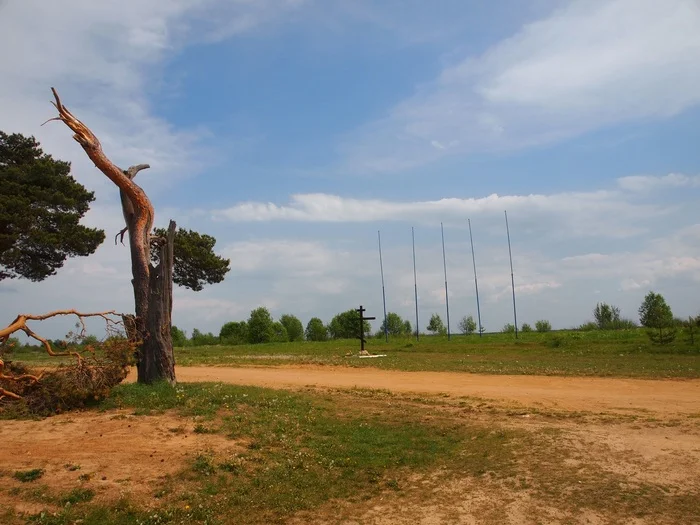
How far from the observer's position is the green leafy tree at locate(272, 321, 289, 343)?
65500 millimetres

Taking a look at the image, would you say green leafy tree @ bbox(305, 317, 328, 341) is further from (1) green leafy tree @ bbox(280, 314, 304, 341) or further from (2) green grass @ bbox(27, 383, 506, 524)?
(2) green grass @ bbox(27, 383, 506, 524)

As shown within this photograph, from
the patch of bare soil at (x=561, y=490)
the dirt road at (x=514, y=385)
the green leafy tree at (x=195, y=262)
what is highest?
the green leafy tree at (x=195, y=262)

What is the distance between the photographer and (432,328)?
75.6 meters

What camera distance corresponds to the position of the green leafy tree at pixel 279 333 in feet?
215

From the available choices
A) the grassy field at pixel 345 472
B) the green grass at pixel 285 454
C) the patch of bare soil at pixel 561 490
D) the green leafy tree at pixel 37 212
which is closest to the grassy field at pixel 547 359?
the green leafy tree at pixel 37 212

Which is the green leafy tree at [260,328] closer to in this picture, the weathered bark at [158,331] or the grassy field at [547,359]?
the grassy field at [547,359]

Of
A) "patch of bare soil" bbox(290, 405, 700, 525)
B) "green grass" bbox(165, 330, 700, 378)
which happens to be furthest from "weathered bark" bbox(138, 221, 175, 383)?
"green grass" bbox(165, 330, 700, 378)

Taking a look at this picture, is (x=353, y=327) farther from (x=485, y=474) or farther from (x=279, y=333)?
(x=485, y=474)

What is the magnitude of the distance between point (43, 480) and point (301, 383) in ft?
34.8

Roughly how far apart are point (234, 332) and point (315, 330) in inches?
428

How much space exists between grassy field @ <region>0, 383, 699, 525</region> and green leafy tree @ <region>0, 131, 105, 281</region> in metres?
15.4

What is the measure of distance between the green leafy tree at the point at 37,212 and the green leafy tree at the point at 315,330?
47.3 meters


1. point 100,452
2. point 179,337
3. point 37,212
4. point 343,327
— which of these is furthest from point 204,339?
point 100,452

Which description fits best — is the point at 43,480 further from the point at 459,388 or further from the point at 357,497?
the point at 459,388
